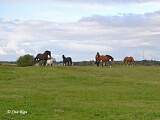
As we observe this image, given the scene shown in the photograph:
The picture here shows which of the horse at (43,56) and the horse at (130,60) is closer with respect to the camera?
the horse at (43,56)

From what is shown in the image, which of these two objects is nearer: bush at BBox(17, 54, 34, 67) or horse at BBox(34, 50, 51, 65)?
horse at BBox(34, 50, 51, 65)

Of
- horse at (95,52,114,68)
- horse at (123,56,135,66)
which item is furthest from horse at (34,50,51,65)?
Answer: horse at (123,56,135,66)

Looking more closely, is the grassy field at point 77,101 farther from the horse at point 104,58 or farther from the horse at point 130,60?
the horse at point 130,60

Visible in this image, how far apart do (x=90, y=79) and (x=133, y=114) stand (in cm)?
1503

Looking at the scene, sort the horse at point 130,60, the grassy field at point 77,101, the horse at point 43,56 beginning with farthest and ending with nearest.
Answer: the horse at point 130,60
the horse at point 43,56
the grassy field at point 77,101

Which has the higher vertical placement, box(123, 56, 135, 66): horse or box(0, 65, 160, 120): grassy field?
box(123, 56, 135, 66): horse

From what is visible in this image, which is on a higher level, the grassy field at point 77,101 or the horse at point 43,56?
the horse at point 43,56

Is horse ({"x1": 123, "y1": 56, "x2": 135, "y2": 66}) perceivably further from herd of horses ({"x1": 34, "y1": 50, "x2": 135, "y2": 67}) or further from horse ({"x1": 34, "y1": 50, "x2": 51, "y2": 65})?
horse ({"x1": 34, "y1": 50, "x2": 51, "y2": 65})

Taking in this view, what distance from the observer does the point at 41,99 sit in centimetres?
1834

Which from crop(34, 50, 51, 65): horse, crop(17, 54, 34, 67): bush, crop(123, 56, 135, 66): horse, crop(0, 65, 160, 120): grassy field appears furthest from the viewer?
crop(17, 54, 34, 67): bush

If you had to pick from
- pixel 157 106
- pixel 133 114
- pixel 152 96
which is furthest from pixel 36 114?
pixel 152 96

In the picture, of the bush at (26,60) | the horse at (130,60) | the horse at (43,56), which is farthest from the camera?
the bush at (26,60)

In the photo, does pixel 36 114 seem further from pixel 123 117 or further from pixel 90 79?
pixel 90 79

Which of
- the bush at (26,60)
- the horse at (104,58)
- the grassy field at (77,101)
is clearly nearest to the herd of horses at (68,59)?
the horse at (104,58)
